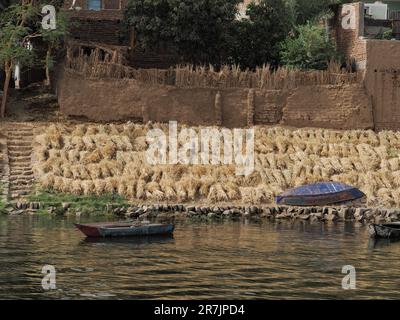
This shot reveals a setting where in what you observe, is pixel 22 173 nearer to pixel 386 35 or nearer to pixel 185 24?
pixel 185 24

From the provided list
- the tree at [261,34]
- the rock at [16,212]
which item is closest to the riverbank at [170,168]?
the rock at [16,212]

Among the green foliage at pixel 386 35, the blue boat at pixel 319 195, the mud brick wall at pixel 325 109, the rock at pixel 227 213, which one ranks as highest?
the green foliage at pixel 386 35

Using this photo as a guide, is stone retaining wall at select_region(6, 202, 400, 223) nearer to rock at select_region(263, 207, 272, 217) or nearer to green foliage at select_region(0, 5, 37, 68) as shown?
rock at select_region(263, 207, 272, 217)

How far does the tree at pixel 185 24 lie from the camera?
40.0 meters

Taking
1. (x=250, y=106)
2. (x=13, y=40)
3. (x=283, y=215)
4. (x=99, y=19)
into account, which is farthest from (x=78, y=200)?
(x=99, y=19)

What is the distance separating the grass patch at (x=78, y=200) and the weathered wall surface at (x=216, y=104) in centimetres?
695

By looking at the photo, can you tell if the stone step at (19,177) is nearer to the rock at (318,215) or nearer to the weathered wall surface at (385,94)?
the rock at (318,215)

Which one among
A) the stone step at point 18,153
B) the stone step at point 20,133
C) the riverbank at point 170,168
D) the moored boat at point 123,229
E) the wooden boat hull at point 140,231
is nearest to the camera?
the moored boat at point 123,229

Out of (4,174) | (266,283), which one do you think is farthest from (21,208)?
(266,283)

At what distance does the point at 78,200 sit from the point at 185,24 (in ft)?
41.3

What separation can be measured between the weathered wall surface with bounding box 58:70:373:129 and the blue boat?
7497 millimetres

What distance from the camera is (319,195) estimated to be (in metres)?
30.8

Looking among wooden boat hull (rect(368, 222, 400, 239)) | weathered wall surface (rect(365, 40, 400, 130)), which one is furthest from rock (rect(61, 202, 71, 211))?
weathered wall surface (rect(365, 40, 400, 130))
